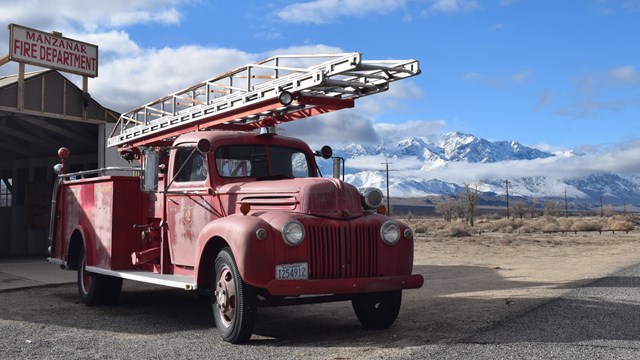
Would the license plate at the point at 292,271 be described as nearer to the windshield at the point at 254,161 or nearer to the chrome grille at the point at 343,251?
the chrome grille at the point at 343,251

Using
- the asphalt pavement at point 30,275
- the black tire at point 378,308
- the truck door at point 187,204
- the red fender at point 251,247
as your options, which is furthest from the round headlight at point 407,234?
the asphalt pavement at point 30,275

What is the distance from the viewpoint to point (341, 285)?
699 centimetres

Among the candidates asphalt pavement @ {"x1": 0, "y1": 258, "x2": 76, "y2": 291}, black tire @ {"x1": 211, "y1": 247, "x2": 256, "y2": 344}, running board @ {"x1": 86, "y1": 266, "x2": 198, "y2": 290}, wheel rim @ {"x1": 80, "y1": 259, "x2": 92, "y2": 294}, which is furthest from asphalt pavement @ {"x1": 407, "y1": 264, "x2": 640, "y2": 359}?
asphalt pavement @ {"x1": 0, "y1": 258, "x2": 76, "y2": 291}

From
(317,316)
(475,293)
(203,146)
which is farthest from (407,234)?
(475,293)

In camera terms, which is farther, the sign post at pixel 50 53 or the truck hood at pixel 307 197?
the sign post at pixel 50 53

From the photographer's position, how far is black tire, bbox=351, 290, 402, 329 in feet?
26.1

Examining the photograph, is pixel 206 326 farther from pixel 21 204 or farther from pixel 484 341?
pixel 21 204

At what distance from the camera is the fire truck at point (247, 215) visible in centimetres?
699

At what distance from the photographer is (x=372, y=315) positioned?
817 cm

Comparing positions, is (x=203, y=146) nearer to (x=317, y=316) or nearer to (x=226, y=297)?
(x=226, y=297)

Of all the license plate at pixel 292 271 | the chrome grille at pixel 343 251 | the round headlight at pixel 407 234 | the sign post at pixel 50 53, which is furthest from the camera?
the sign post at pixel 50 53

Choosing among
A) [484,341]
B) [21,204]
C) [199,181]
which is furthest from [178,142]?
[21,204]

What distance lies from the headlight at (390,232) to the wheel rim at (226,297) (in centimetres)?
177

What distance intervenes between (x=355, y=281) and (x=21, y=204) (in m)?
19.4
